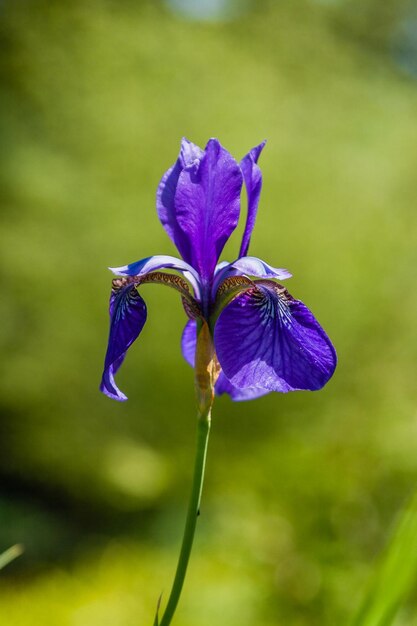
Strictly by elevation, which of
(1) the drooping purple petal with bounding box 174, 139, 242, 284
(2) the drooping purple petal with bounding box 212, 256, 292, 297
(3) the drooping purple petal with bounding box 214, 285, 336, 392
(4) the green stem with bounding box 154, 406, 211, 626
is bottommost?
(4) the green stem with bounding box 154, 406, 211, 626

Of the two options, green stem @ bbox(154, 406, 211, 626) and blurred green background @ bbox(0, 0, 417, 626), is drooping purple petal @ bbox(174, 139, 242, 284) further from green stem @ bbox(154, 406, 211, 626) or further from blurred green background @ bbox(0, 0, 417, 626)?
blurred green background @ bbox(0, 0, 417, 626)

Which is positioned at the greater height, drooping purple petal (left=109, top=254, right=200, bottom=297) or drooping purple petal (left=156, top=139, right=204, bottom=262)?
drooping purple petal (left=156, top=139, right=204, bottom=262)

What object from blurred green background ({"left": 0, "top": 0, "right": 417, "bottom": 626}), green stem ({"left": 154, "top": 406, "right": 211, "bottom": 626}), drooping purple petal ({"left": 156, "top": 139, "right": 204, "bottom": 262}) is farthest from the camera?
blurred green background ({"left": 0, "top": 0, "right": 417, "bottom": 626})

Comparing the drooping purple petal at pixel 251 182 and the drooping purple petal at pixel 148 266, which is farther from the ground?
the drooping purple petal at pixel 251 182

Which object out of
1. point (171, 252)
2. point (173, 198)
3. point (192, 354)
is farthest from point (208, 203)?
point (171, 252)

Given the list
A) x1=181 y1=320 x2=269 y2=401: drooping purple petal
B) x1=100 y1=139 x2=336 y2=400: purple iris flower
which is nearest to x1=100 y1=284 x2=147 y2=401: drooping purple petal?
x1=100 y1=139 x2=336 y2=400: purple iris flower

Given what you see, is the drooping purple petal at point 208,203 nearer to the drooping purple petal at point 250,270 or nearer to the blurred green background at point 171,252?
the drooping purple petal at point 250,270

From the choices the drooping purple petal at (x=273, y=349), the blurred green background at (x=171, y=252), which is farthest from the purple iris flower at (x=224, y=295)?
the blurred green background at (x=171, y=252)

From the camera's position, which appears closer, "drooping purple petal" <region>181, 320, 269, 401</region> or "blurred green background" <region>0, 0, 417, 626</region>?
"drooping purple petal" <region>181, 320, 269, 401</region>

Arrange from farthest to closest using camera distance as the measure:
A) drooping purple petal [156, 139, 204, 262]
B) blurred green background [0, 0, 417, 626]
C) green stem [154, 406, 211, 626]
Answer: blurred green background [0, 0, 417, 626]
drooping purple petal [156, 139, 204, 262]
green stem [154, 406, 211, 626]
